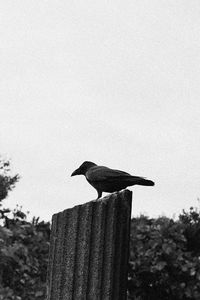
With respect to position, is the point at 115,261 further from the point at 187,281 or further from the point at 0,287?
the point at 187,281

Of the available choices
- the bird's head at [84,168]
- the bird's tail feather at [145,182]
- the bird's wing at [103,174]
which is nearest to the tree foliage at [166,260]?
the bird's head at [84,168]

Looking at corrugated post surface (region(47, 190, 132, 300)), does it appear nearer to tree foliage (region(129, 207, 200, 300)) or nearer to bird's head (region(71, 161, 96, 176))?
bird's head (region(71, 161, 96, 176))

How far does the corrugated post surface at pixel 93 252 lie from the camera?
9.48 feet

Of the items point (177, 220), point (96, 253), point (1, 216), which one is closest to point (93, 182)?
point (96, 253)

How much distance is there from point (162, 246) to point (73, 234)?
8.04 m

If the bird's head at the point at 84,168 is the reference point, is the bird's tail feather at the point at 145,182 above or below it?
below

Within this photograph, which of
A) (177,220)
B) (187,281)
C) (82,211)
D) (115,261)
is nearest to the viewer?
(115,261)

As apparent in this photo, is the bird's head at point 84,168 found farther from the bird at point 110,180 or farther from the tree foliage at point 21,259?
the tree foliage at point 21,259

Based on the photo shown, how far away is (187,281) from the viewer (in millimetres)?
10695

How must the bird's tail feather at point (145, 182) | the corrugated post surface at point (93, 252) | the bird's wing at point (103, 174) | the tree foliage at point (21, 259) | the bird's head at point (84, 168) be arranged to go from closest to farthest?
the corrugated post surface at point (93, 252)
the bird's tail feather at point (145, 182)
the bird's wing at point (103, 174)
the bird's head at point (84, 168)
the tree foliage at point (21, 259)

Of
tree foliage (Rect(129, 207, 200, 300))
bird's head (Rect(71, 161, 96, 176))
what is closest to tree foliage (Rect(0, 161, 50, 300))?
tree foliage (Rect(129, 207, 200, 300))

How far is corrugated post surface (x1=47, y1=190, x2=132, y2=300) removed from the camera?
289 cm

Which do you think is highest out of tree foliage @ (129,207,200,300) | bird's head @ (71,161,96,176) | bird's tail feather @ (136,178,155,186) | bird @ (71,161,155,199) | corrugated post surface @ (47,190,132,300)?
tree foliage @ (129,207,200,300)

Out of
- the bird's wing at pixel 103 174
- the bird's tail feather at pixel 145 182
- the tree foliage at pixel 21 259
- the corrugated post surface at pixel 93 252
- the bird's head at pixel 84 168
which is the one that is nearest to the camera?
the corrugated post surface at pixel 93 252
